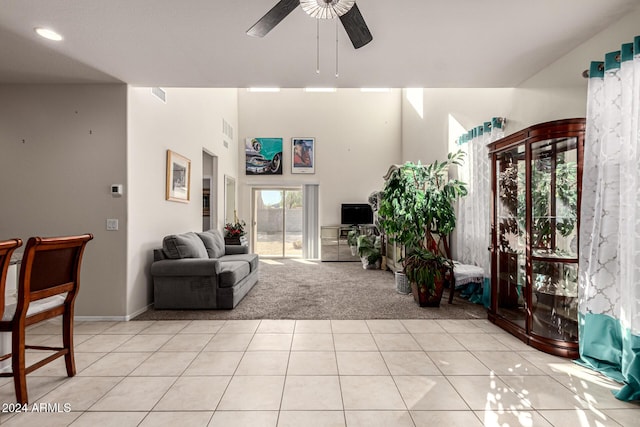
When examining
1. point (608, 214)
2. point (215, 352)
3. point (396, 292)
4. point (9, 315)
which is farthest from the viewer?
point (396, 292)

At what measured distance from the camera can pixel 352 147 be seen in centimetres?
848

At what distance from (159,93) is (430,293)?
440 centimetres

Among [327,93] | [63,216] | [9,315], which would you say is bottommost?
[9,315]

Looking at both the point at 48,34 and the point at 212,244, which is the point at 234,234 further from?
the point at 48,34

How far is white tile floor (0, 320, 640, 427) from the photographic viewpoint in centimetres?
188

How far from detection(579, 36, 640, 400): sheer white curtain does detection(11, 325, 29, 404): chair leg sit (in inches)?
147

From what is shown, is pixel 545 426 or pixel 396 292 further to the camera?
pixel 396 292

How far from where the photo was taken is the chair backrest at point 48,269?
189cm

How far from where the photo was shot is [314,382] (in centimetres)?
225

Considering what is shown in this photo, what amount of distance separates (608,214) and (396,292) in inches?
115

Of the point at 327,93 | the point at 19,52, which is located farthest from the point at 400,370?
the point at 327,93

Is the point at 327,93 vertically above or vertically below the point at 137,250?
above

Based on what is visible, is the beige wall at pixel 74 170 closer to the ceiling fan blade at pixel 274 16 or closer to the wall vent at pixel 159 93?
the wall vent at pixel 159 93

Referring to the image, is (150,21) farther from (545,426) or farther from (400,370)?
(545,426)
